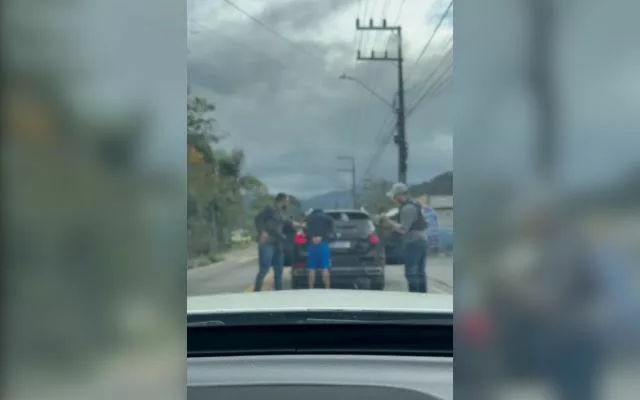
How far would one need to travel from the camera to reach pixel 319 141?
5.21m

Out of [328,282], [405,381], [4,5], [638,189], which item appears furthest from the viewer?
[328,282]

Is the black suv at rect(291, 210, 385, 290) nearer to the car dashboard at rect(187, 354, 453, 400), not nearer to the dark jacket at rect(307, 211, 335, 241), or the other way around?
the dark jacket at rect(307, 211, 335, 241)

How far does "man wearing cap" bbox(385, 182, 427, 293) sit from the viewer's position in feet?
12.5

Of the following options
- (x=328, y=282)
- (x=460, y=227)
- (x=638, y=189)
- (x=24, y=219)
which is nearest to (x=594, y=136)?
(x=638, y=189)

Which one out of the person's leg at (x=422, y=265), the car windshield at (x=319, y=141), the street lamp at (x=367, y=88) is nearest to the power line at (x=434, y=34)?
the car windshield at (x=319, y=141)

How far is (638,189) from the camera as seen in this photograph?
3.63 ft

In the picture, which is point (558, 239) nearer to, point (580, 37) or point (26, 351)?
point (580, 37)

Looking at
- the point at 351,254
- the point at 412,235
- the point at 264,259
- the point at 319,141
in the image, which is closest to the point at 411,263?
the point at 412,235

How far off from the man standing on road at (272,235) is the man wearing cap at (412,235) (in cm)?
79

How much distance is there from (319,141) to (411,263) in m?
1.45

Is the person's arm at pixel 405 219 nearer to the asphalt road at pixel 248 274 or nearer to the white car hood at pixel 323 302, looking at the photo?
the asphalt road at pixel 248 274

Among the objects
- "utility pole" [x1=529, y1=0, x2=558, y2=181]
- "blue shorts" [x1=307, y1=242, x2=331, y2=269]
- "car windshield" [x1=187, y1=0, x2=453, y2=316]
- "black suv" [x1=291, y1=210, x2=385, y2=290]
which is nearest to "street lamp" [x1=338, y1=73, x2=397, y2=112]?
"car windshield" [x1=187, y1=0, x2=453, y2=316]

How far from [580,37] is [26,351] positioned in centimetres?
99

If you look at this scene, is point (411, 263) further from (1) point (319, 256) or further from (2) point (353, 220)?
(2) point (353, 220)
